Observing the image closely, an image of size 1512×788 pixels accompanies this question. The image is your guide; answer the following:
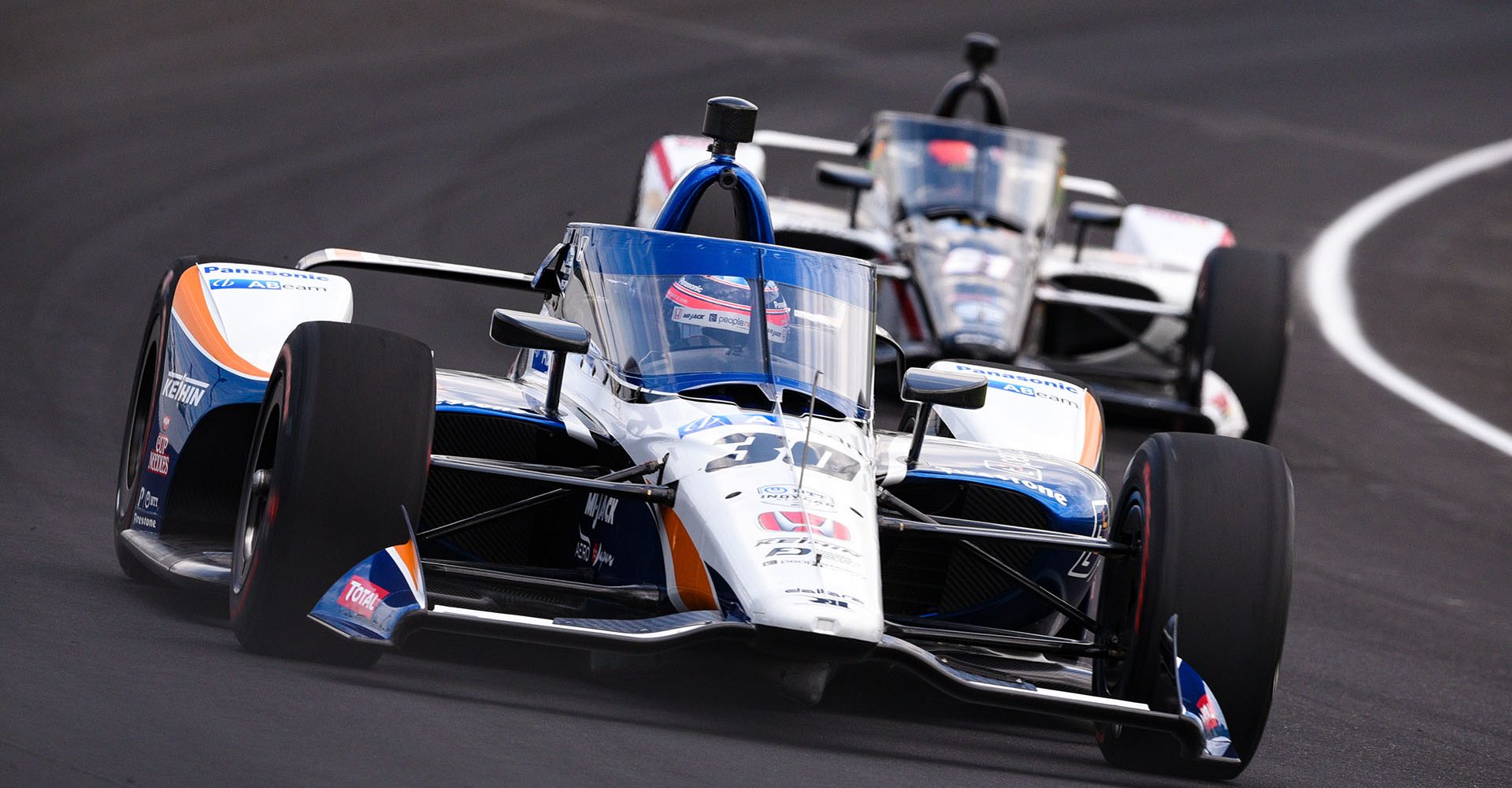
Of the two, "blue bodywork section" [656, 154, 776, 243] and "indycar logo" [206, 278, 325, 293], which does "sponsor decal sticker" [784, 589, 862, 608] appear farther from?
"indycar logo" [206, 278, 325, 293]

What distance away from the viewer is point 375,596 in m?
5.85

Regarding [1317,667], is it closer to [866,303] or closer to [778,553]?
[866,303]

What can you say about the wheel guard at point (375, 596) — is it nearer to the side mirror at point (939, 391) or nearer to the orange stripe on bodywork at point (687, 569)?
the orange stripe on bodywork at point (687, 569)

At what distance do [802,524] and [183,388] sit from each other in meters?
2.52

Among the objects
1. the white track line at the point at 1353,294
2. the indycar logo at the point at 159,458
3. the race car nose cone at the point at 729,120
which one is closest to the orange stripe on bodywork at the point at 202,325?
the indycar logo at the point at 159,458

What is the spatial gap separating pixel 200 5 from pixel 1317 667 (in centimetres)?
1728

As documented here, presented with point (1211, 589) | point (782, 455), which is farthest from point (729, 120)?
point (1211, 589)

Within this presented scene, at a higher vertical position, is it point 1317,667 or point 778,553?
point 778,553

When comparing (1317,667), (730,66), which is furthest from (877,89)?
(1317,667)

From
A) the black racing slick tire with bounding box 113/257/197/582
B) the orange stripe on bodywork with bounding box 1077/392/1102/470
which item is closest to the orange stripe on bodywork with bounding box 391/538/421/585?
the black racing slick tire with bounding box 113/257/197/582

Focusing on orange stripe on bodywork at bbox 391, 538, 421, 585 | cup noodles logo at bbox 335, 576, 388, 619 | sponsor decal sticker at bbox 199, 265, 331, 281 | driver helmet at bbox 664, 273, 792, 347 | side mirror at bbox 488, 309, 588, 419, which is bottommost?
cup noodles logo at bbox 335, 576, 388, 619

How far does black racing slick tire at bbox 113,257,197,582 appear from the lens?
729 centimetres

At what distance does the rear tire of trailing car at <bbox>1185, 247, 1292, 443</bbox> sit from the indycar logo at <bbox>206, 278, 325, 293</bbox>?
627cm

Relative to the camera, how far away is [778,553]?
5.77 m
